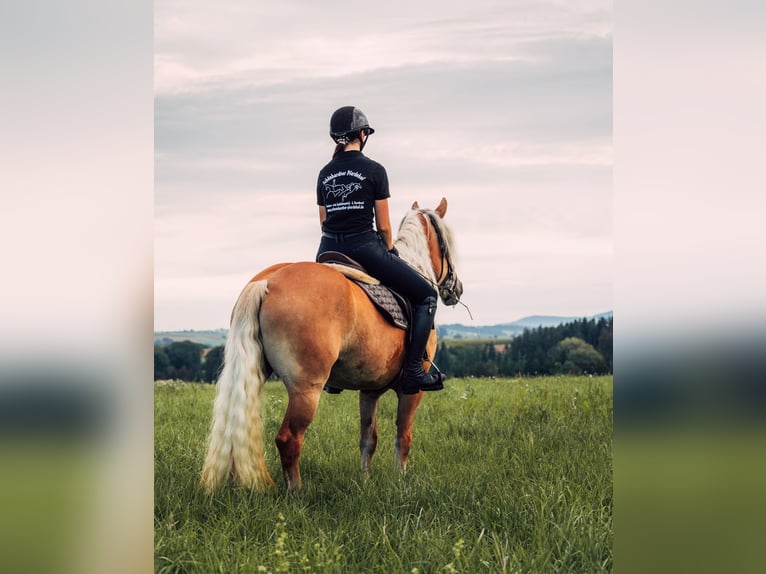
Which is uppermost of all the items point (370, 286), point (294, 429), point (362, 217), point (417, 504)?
point (362, 217)

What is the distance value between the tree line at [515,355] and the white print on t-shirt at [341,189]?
824 cm

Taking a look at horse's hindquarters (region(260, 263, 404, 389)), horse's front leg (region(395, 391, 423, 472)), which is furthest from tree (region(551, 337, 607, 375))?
horse's hindquarters (region(260, 263, 404, 389))

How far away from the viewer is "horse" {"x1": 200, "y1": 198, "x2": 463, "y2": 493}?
481cm

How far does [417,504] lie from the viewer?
4.82m

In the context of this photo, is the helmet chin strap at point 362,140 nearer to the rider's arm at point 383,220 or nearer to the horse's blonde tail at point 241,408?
the rider's arm at point 383,220

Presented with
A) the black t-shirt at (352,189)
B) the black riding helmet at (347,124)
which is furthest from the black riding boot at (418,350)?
the black riding helmet at (347,124)

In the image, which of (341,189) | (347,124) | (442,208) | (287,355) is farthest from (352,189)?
(442,208)

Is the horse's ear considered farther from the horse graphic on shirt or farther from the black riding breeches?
the horse graphic on shirt

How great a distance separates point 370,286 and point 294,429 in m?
1.34

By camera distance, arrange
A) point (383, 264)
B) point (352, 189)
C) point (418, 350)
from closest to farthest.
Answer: point (352, 189)
point (383, 264)
point (418, 350)

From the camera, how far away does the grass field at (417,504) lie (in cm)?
369

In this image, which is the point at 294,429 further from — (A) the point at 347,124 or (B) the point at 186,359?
(B) the point at 186,359
